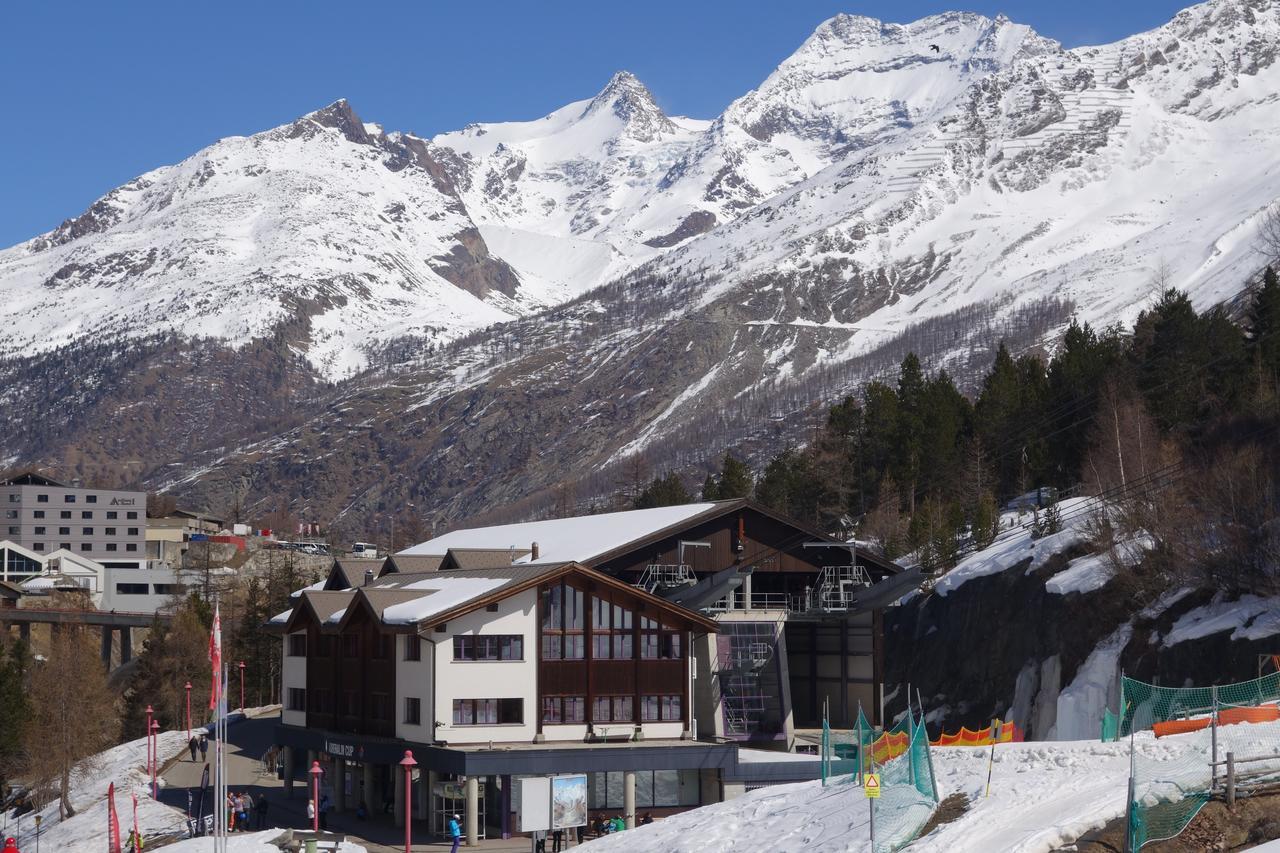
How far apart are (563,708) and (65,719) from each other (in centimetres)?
3395

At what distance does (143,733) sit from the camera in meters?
108

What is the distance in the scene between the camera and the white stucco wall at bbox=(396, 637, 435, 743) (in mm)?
57344

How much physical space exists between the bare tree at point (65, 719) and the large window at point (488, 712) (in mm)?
29474

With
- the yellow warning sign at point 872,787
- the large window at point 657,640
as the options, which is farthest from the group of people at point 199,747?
the yellow warning sign at point 872,787

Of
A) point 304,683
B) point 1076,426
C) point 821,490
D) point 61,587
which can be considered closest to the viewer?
point 304,683

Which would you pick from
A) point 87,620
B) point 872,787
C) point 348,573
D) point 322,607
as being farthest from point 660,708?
point 87,620

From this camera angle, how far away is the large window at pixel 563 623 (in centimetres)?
5881

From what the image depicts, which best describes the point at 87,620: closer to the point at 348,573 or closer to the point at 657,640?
the point at 348,573

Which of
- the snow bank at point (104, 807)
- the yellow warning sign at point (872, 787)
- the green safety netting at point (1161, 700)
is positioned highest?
the green safety netting at point (1161, 700)

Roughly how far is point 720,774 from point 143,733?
60.8m

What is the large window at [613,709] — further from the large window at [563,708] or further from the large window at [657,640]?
the large window at [657,640]

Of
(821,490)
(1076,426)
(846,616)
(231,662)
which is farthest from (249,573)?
(846,616)

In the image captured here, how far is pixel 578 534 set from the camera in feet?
253

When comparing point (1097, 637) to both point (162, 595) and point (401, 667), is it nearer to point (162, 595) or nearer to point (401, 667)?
point (401, 667)
